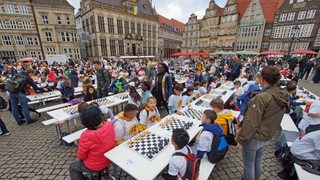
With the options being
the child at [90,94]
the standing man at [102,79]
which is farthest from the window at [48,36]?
the child at [90,94]

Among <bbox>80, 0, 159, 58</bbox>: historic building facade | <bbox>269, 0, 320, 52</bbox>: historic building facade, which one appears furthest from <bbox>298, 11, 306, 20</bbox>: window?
<bbox>80, 0, 159, 58</bbox>: historic building facade

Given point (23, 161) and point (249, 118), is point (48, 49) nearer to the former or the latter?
point (23, 161)

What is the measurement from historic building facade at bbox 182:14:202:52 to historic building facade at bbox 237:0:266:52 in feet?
40.4

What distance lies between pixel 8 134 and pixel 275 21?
42.5 metres

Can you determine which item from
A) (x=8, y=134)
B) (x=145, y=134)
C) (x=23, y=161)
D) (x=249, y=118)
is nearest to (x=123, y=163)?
(x=145, y=134)

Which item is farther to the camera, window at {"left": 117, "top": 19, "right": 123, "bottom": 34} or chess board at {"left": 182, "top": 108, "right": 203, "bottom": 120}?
window at {"left": 117, "top": 19, "right": 123, "bottom": 34}

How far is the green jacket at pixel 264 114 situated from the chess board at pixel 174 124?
1.41 metres

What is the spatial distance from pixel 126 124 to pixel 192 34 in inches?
1857

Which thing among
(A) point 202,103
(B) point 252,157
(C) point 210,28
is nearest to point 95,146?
(B) point 252,157

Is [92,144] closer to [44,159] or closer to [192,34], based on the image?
[44,159]

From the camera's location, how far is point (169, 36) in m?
56.3

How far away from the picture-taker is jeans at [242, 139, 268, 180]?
2.32 metres

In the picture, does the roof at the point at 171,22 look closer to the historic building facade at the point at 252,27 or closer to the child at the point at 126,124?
the historic building facade at the point at 252,27

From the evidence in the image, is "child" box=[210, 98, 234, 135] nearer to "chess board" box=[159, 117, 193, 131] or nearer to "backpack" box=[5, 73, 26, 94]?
"chess board" box=[159, 117, 193, 131]
